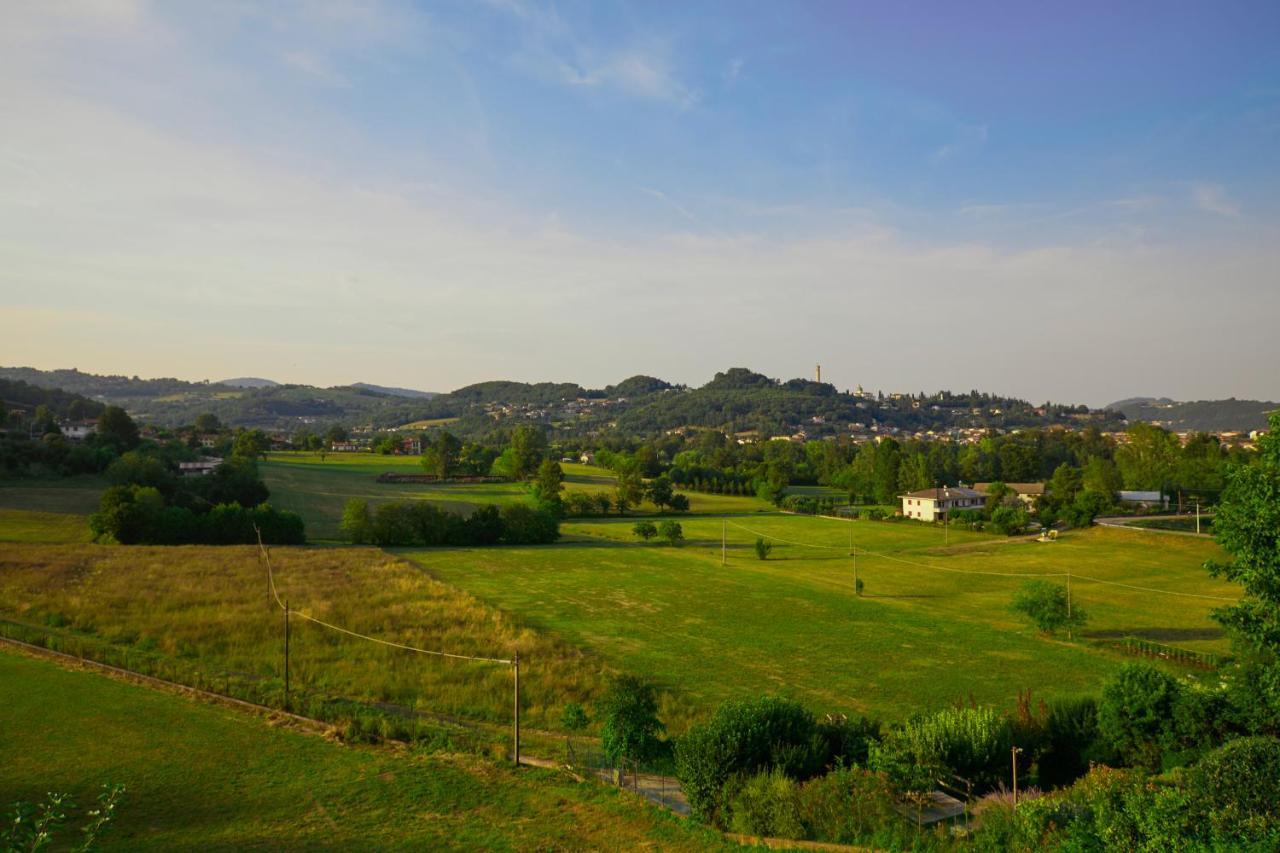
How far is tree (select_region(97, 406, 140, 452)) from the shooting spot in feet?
267

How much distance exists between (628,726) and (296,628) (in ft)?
62.0

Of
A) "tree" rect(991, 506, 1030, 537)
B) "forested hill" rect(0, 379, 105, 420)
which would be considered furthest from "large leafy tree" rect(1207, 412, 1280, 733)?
"forested hill" rect(0, 379, 105, 420)

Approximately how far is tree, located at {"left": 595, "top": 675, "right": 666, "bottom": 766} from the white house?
74396mm

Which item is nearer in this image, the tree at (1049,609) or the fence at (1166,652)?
the fence at (1166,652)

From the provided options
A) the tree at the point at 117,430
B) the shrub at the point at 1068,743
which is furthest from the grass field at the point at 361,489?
the shrub at the point at 1068,743

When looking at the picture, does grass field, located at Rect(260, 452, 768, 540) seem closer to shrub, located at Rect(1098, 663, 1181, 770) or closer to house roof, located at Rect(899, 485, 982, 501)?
house roof, located at Rect(899, 485, 982, 501)

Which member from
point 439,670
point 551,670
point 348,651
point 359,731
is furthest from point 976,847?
point 348,651

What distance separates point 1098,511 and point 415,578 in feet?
233

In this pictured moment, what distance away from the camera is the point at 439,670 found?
2477 centimetres

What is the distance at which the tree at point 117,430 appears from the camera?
267 ft

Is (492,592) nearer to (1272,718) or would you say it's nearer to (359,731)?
(359,731)

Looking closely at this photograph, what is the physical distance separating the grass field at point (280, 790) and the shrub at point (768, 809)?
2.42ft

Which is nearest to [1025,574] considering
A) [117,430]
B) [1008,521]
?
[1008,521]

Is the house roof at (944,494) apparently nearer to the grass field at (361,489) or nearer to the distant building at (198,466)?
the grass field at (361,489)
